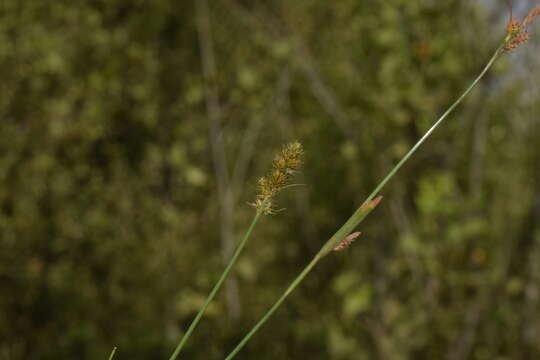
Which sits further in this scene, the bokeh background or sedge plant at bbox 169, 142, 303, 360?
the bokeh background

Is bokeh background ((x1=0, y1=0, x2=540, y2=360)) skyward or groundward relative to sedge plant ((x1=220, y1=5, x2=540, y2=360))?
groundward

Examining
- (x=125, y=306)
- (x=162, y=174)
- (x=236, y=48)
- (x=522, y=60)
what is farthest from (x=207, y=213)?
(x=522, y=60)

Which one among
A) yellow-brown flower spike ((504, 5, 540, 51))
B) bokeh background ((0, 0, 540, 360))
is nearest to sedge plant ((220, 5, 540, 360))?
yellow-brown flower spike ((504, 5, 540, 51))

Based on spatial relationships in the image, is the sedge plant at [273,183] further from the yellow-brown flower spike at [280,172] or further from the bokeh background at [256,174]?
the bokeh background at [256,174]

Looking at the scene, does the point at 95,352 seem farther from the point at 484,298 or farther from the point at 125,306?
the point at 484,298

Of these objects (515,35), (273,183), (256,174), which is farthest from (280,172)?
(256,174)

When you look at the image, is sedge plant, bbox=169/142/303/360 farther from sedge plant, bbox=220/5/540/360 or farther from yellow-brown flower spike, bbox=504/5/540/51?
yellow-brown flower spike, bbox=504/5/540/51

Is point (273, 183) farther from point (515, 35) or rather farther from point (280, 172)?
point (515, 35)
